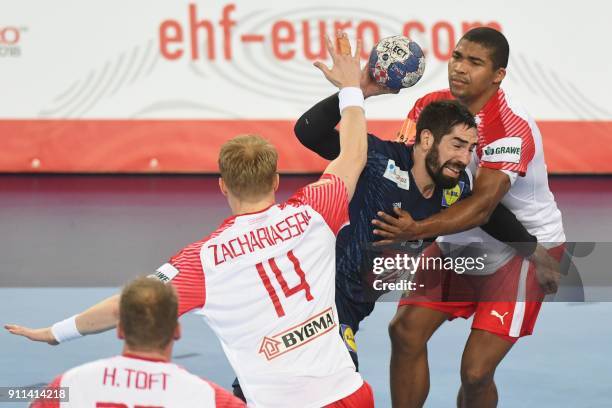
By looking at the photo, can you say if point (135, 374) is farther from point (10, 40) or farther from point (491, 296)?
point (10, 40)

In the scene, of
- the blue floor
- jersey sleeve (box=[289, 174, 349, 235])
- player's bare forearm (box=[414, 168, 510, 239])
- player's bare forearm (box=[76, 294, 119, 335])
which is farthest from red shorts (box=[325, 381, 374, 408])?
the blue floor

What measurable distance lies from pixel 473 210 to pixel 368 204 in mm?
611

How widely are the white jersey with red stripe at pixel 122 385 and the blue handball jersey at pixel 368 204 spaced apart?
2.10 m

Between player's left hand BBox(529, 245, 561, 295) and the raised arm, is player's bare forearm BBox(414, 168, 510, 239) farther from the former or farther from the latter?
the raised arm

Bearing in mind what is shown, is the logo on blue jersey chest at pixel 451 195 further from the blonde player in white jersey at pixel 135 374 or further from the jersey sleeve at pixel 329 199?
the blonde player in white jersey at pixel 135 374

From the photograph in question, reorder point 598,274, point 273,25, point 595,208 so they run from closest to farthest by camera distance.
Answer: point 598,274
point 595,208
point 273,25

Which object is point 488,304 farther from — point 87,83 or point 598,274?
point 87,83

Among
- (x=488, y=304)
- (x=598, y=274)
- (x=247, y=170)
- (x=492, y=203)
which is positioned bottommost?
(x=598, y=274)

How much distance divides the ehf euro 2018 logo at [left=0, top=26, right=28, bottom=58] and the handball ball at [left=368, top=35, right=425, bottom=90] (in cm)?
932

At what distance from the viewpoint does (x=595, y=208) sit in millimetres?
12883

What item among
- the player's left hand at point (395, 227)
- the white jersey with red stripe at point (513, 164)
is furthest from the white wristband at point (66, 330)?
the white jersey with red stripe at point (513, 164)

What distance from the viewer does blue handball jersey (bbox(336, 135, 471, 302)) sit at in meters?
5.79

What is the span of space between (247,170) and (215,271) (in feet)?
1.42

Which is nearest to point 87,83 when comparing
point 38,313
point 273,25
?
point 273,25
